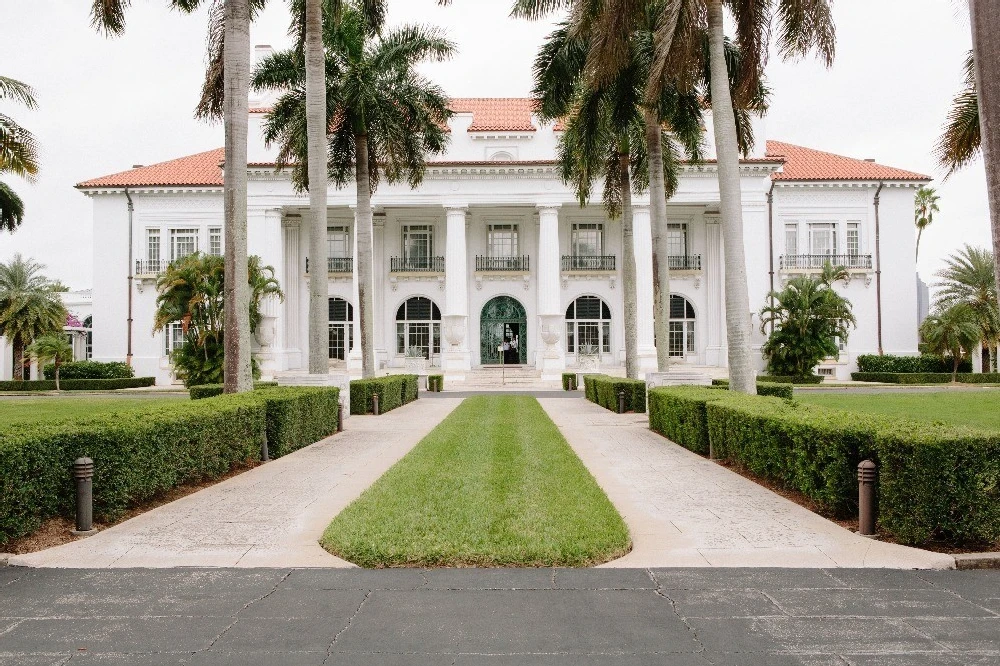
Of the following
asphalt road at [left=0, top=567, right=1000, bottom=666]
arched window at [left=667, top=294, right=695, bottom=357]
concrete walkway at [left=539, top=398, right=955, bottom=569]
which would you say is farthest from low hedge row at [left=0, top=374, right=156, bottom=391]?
asphalt road at [left=0, top=567, right=1000, bottom=666]

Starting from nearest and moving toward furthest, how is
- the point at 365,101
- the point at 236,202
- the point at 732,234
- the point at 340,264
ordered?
the point at 236,202 → the point at 732,234 → the point at 365,101 → the point at 340,264

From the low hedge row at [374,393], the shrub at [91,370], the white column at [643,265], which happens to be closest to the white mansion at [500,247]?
the shrub at [91,370]

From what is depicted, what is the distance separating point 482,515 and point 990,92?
23.7 feet

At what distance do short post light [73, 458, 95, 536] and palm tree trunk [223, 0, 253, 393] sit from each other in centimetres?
613

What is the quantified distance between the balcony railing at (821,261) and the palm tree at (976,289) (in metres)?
3.99

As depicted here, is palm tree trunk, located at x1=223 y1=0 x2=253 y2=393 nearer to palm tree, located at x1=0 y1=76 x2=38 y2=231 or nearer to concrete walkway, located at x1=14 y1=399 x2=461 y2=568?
concrete walkway, located at x1=14 y1=399 x2=461 y2=568

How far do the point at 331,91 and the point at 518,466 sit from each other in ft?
51.2

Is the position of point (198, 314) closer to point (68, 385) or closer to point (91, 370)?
point (68, 385)

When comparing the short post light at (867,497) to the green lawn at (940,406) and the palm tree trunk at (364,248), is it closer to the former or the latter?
the green lawn at (940,406)

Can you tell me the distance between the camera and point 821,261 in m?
42.8

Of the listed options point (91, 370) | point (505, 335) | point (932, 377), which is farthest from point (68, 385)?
point (932, 377)

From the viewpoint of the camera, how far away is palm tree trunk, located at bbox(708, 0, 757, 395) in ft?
45.2

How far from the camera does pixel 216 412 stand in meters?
10.0

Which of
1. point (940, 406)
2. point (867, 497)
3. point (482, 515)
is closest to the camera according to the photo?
point (867, 497)
